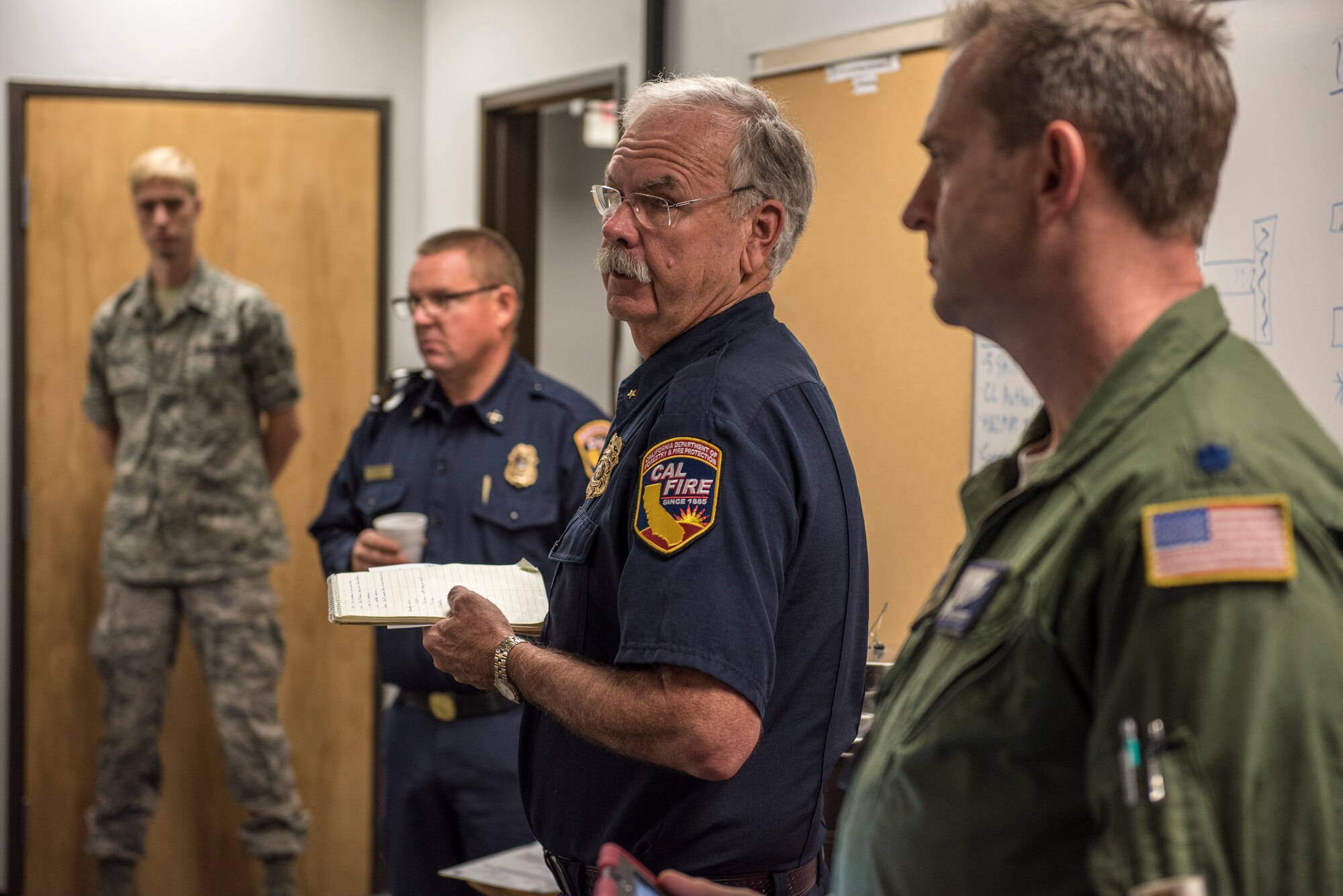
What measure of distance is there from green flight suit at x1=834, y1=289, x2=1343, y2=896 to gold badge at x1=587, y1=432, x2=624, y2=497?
57 centimetres

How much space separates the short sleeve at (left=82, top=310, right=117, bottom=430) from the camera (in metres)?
3.44

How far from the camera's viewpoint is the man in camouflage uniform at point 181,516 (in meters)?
3.35

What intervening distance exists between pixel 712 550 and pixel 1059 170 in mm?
519

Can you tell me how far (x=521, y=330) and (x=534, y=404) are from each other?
1.40 metres

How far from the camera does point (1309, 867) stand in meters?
0.68

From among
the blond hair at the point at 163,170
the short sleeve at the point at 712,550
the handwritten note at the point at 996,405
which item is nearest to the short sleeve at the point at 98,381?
the blond hair at the point at 163,170

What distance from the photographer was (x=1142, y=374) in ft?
2.56

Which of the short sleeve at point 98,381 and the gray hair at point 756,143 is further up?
the gray hair at point 756,143

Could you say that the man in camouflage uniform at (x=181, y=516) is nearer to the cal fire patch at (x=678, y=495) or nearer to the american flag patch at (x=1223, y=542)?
the cal fire patch at (x=678, y=495)

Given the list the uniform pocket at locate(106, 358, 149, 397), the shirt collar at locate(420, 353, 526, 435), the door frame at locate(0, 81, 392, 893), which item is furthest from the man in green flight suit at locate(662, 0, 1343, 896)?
the door frame at locate(0, 81, 392, 893)

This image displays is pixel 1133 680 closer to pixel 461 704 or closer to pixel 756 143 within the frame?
pixel 756 143

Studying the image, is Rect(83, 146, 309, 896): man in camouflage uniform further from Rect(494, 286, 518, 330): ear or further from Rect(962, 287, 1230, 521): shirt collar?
Rect(962, 287, 1230, 521): shirt collar

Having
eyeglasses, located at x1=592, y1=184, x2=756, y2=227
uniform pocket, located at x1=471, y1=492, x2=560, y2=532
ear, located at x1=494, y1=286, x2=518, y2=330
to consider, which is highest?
eyeglasses, located at x1=592, y1=184, x2=756, y2=227

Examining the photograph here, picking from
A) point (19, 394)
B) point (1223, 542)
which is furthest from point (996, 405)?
point (19, 394)
